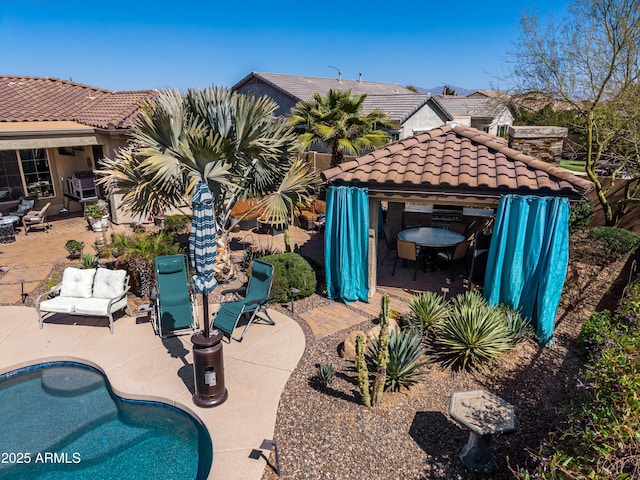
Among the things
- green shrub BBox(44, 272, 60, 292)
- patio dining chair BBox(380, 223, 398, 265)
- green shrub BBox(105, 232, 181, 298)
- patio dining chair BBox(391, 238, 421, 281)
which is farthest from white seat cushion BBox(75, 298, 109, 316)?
patio dining chair BBox(380, 223, 398, 265)

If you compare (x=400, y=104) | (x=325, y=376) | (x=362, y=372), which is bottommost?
(x=325, y=376)

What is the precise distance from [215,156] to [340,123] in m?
6.10

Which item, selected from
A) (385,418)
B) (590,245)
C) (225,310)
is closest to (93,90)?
(225,310)

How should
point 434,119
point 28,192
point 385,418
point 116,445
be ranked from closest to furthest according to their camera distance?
point 116,445, point 385,418, point 28,192, point 434,119

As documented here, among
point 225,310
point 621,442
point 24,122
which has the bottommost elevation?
point 225,310

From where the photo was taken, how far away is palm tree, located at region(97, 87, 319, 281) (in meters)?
9.64

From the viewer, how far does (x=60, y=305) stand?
29.7 ft

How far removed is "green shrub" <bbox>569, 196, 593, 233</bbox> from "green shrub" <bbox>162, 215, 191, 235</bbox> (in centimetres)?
1453

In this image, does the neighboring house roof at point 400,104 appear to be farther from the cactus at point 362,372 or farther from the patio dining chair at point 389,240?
the cactus at point 362,372

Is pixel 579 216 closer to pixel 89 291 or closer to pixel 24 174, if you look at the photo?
pixel 89 291

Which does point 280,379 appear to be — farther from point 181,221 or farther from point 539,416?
point 181,221

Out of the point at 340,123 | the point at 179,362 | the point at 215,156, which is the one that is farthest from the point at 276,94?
the point at 179,362

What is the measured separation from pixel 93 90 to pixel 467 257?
19787 millimetres

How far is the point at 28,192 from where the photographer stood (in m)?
17.8
